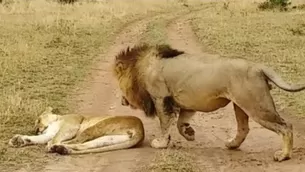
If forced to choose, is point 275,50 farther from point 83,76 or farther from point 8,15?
point 8,15

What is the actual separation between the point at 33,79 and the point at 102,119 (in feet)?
14.5

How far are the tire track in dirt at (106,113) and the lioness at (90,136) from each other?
0.29 feet

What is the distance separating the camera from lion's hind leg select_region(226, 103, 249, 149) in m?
7.33

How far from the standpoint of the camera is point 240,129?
7.38 metres

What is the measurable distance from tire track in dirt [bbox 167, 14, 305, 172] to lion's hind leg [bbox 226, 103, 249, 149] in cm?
8

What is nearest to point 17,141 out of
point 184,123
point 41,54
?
point 184,123

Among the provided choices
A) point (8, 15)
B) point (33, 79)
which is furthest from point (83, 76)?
point (8, 15)

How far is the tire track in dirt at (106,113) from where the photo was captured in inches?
260

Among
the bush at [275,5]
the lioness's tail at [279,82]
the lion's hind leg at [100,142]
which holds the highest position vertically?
the lioness's tail at [279,82]

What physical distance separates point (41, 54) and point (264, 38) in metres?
6.14

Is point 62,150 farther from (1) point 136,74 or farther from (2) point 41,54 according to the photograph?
(2) point 41,54

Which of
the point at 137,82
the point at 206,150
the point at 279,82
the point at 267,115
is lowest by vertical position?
the point at 206,150

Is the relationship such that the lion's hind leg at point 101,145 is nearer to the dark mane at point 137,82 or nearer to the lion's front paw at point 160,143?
the lion's front paw at point 160,143

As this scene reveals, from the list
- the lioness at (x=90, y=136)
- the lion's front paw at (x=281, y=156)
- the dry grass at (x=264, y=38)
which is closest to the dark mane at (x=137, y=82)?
the lioness at (x=90, y=136)
